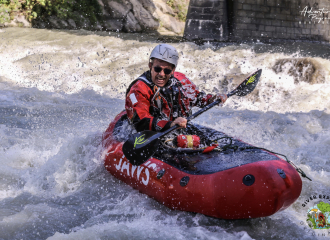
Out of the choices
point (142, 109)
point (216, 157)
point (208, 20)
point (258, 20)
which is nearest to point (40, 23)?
point (208, 20)

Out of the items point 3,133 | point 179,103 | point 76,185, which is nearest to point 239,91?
point 179,103

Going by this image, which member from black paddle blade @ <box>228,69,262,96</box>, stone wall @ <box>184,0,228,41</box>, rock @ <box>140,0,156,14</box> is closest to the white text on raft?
black paddle blade @ <box>228,69,262,96</box>

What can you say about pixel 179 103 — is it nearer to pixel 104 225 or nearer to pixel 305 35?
pixel 104 225

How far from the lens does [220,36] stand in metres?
12.9

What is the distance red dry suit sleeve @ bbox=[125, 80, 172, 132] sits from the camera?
307cm

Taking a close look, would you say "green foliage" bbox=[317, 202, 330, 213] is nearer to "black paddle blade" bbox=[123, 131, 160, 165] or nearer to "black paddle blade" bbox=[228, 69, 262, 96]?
"black paddle blade" bbox=[123, 131, 160, 165]

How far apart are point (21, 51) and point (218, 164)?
8.11 m

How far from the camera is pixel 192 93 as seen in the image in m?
3.76

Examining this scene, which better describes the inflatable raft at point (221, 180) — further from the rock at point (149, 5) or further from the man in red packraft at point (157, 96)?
the rock at point (149, 5)

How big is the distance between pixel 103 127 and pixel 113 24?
32.6 ft

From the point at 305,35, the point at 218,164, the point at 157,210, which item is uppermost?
the point at 218,164

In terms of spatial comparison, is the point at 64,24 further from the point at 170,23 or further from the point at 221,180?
the point at 221,180

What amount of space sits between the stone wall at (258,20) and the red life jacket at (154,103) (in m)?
9.84

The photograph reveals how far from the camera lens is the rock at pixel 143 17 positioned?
15.1 meters
